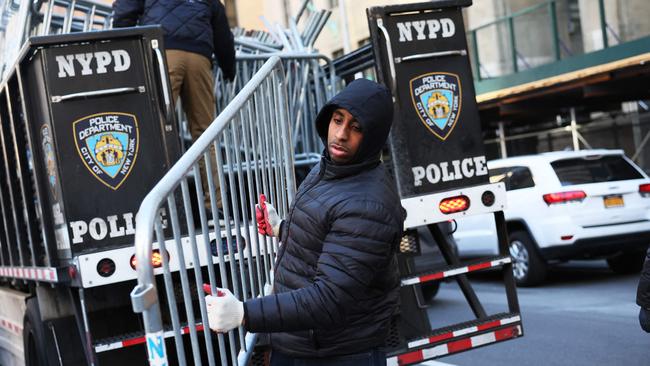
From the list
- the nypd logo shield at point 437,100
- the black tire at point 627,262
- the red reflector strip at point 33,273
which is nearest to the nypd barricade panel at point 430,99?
→ the nypd logo shield at point 437,100

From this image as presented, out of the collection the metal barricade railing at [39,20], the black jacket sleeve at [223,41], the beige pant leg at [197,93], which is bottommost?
the beige pant leg at [197,93]

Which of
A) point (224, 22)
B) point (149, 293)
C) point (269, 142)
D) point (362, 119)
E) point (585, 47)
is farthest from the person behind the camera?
point (585, 47)

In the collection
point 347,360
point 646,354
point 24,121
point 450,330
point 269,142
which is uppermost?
point 24,121

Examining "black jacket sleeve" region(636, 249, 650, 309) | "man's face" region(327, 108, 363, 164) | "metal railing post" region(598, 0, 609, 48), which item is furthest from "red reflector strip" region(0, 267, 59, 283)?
"metal railing post" region(598, 0, 609, 48)

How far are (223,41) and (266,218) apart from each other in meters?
2.98

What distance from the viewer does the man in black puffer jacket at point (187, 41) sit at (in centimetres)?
586

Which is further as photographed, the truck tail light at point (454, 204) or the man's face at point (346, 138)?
the truck tail light at point (454, 204)

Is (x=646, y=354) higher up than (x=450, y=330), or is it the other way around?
(x=450, y=330)

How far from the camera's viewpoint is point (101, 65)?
4.84m

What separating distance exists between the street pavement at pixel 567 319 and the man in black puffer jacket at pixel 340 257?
15.2 ft

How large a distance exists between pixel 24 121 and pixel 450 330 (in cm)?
289

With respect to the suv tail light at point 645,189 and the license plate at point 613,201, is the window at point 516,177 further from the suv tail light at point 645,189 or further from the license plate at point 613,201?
the suv tail light at point 645,189

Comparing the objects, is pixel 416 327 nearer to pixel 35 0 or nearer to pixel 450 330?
pixel 450 330

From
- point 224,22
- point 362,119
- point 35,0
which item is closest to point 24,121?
point 224,22
